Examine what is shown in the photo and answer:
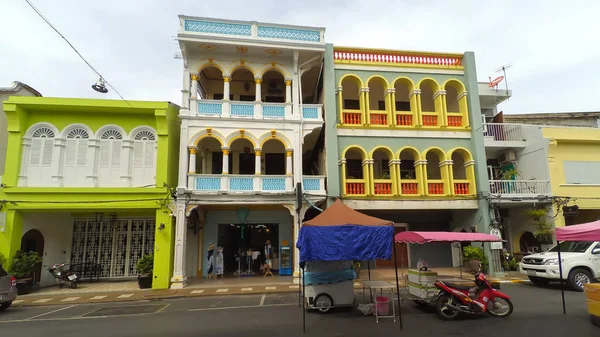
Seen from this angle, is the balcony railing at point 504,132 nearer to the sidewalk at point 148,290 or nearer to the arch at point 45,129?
the sidewalk at point 148,290

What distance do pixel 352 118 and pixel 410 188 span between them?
437cm

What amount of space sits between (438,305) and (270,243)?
10.6 m

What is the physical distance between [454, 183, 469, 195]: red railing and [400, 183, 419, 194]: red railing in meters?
1.93

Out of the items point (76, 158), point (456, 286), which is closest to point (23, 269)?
point (76, 158)

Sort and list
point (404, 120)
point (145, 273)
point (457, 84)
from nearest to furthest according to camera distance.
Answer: point (145, 273) → point (404, 120) → point (457, 84)

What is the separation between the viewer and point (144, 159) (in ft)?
48.5

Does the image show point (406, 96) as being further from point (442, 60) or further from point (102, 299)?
point (102, 299)

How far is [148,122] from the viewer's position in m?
15.0

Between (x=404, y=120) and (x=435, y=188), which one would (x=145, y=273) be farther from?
(x=404, y=120)

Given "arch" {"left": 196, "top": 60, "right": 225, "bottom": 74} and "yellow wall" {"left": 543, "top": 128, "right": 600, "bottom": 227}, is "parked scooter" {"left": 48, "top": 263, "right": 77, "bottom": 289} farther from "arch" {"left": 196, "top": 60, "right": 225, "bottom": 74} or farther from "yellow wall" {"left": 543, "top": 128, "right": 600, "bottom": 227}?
"yellow wall" {"left": 543, "top": 128, "right": 600, "bottom": 227}

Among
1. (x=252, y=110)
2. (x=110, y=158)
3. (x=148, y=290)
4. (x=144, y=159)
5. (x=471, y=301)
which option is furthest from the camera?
(x=252, y=110)

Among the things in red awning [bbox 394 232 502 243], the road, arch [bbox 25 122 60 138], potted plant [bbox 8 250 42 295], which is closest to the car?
the road

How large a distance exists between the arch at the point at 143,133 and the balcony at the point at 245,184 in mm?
2828

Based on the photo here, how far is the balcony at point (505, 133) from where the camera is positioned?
56.6 ft
